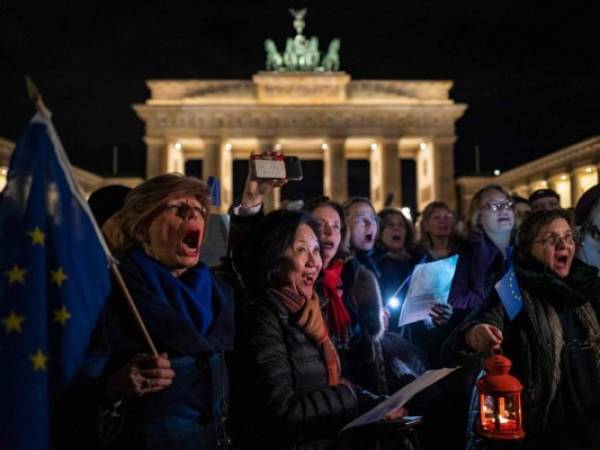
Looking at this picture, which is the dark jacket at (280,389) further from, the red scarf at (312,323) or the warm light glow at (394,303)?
the warm light glow at (394,303)

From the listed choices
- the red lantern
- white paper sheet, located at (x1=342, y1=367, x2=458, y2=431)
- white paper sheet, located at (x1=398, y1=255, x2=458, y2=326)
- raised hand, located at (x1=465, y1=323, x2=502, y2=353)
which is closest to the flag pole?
white paper sheet, located at (x1=342, y1=367, x2=458, y2=431)

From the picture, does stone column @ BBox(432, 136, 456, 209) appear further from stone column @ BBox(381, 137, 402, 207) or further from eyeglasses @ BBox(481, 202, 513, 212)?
eyeglasses @ BBox(481, 202, 513, 212)

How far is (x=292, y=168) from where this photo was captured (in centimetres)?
430

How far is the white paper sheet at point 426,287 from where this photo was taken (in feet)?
12.3

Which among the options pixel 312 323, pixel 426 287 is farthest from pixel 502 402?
pixel 426 287

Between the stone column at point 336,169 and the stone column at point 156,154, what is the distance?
1238 cm

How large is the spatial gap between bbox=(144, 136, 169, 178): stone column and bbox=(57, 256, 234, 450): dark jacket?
4015cm

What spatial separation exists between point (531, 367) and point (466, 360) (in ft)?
1.15

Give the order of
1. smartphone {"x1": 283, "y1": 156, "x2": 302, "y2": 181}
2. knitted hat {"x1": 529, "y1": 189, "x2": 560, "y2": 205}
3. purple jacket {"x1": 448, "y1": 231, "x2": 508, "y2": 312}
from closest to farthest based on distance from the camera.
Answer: smartphone {"x1": 283, "y1": 156, "x2": 302, "y2": 181}
purple jacket {"x1": 448, "y1": 231, "x2": 508, "y2": 312}
knitted hat {"x1": 529, "y1": 189, "x2": 560, "y2": 205}

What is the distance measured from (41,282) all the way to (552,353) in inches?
103

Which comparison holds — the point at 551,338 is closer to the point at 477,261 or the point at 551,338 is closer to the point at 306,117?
the point at 477,261

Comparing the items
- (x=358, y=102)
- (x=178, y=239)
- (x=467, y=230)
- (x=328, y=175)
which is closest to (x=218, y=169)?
(x=328, y=175)

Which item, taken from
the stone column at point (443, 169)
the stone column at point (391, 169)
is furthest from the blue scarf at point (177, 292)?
the stone column at point (443, 169)

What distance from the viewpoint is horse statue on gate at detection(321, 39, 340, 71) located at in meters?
41.8
